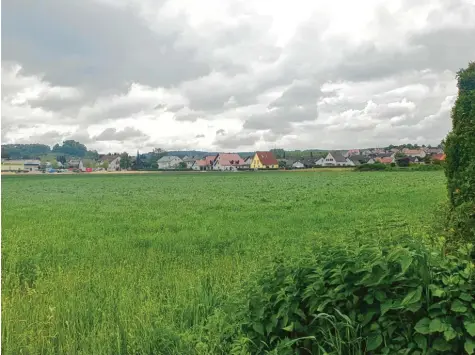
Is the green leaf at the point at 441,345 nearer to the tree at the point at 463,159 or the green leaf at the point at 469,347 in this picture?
the green leaf at the point at 469,347

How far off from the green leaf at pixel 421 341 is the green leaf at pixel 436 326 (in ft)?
0.39

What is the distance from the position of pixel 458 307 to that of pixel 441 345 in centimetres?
28

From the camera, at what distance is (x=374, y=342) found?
125 inches

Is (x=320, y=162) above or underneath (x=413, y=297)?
above

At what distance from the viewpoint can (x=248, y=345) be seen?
357cm

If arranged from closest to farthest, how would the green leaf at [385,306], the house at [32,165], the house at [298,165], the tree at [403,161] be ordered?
the green leaf at [385,306], the house at [32,165], the tree at [403,161], the house at [298,165]

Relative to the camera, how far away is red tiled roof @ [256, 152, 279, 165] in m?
92.9

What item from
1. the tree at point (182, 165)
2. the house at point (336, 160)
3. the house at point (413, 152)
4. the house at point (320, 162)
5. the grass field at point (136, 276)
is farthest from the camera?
the tree at point (182, 165)

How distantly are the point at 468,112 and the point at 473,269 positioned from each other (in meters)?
2.80

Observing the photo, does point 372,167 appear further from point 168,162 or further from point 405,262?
point 405,262

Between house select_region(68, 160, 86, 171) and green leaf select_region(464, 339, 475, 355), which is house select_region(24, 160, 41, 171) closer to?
house select_region(68, 160, 86, 171)


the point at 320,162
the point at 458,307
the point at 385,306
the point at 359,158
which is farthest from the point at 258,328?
A: the point at 320,162

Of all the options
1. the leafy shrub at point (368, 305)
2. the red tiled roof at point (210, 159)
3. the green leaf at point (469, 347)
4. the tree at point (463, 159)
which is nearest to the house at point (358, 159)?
the red tiled roof at point (210, 159)

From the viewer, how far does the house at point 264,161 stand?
302 feet
